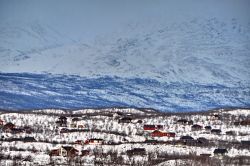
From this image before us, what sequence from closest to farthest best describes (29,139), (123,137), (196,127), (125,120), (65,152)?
(65,152), (29,139), (123,137), (196,127), (125,120)

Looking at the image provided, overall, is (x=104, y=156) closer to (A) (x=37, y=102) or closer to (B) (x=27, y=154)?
(B) (x=27, y=154)

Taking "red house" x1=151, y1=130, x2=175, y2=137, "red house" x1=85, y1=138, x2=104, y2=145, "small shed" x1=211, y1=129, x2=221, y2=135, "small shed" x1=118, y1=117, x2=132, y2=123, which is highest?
"small shed" x1=118, y1=117, x2=132, y2=123

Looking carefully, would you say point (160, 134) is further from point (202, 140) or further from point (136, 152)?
point (136, 152)

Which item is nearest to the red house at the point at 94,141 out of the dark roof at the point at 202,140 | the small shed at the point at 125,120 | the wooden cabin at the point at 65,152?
the wooden cabin at the point at 65,152

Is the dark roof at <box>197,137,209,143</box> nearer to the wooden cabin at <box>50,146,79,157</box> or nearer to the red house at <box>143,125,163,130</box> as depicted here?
the red house at <box>143,125,163,130</box>

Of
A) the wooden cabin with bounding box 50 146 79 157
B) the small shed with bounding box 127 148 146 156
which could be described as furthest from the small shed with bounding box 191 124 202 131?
the wooden cabin with bounding box 50 146 79 157

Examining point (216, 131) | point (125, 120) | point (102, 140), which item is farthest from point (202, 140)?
point (125, 120)

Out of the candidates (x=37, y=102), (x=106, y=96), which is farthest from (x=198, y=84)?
(x=37, y=102)

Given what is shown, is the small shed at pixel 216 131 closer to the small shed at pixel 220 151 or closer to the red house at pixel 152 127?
the red house at pixel 152 127
